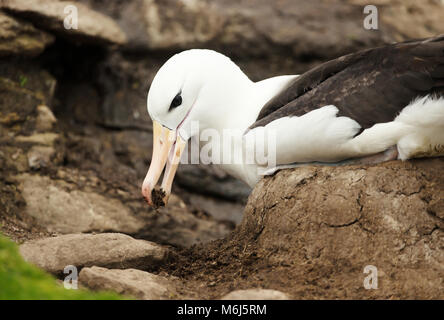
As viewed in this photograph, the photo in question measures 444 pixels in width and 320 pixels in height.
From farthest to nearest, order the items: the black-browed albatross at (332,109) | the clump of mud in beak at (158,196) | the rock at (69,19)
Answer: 1. the rock at (69,19)
2. the clump of mud in beak at (158,196)
3. the black-browed albatross at (332,109)

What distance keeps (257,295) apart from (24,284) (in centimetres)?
136

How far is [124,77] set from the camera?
31.5 feet

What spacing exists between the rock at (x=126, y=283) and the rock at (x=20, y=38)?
4307 mm

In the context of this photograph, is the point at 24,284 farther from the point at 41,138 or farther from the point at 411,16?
the point at 411,16

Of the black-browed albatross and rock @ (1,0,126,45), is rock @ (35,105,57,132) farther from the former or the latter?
the black-browed albatross

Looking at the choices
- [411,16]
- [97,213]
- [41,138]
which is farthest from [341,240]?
[411,16]

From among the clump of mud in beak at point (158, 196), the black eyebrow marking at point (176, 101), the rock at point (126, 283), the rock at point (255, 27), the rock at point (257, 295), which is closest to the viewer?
the rock at point (257, 295)

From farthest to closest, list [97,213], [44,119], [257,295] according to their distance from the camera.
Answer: [44,119] < [97,213] < [257,295]

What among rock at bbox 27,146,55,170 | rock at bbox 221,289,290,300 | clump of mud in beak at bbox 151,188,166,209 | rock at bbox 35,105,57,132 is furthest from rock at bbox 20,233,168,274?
rock at bbox 35,105,57,132

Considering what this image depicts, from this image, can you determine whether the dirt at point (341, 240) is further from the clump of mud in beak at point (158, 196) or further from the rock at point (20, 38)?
the rock at point (20, 38)

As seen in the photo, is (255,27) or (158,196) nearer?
(158,196)

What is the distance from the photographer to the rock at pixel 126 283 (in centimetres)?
416

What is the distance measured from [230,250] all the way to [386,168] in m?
1.32

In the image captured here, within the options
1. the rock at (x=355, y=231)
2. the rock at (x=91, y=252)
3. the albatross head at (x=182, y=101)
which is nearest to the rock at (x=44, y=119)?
the albatross head at (x=182, y=101)
